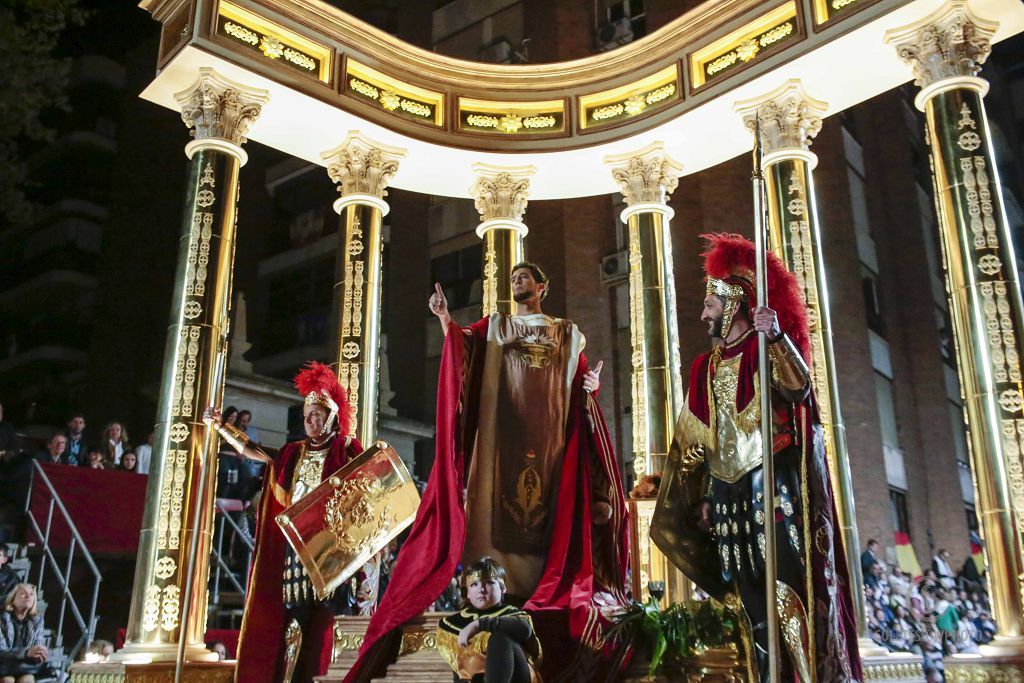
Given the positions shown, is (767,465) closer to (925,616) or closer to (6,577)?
(6,577)

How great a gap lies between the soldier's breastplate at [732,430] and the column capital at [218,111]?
6.52m

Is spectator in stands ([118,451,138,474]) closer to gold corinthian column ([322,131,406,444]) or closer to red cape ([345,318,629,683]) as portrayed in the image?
gold corinthian column ([322,131,406,444])

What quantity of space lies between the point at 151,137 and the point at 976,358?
22.5 metres

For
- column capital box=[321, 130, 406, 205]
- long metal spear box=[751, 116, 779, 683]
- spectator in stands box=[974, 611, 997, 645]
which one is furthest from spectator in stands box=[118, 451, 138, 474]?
spectator in stands box=[974, 611, 997, 645]

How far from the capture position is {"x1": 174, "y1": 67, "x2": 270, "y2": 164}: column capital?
9695mm

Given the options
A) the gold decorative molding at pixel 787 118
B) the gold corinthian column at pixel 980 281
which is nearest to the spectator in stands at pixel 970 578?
the gold corinthian column at pixel 980 281

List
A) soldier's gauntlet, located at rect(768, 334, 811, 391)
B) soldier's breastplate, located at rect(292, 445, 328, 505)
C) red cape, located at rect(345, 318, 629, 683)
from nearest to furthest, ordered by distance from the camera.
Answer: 1. soldier's gauntlet, located at rect(768, 334, 811, 391)
2. red cape, located at rect(345, 318, 629, 683)
3. soldier's breastplate, located at rect(292, 445, 328, 505)

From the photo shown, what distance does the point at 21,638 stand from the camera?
8.04 m

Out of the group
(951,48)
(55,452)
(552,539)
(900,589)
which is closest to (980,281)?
(951,48)

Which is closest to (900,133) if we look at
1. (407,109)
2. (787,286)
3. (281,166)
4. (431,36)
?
(431,36)

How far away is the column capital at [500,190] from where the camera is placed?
11.9 meters

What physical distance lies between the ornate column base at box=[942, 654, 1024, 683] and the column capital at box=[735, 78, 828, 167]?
5.28 meters

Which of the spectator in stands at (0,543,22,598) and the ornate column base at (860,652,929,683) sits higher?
the spectator in stands at (0,543,22,598)

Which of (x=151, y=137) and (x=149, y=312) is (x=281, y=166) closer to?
(x=151, y=137)
